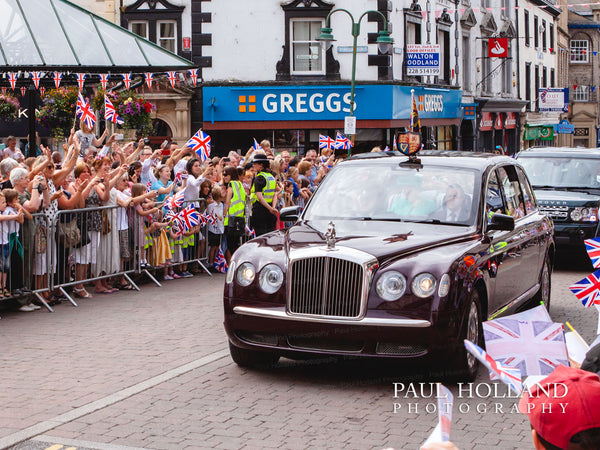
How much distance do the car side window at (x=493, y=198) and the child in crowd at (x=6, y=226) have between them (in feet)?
17.9

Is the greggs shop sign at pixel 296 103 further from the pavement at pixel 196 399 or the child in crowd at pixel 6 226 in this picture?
the pavement at pixel 196 399

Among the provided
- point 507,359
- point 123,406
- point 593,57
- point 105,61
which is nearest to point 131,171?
point 105,61

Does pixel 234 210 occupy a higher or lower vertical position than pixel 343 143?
lower

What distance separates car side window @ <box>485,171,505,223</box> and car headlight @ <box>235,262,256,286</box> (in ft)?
7.78

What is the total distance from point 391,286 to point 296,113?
25251mm

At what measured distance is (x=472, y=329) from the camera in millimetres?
7941

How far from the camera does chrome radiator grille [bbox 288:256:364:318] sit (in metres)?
7.55

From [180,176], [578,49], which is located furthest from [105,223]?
[578,49]

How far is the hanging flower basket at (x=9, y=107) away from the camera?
25.7 metres

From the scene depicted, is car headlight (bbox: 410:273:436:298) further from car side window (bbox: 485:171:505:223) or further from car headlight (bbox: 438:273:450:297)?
car side window (bbox: 485:171:505:223)

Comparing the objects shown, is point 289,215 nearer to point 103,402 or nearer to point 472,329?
point 472,329

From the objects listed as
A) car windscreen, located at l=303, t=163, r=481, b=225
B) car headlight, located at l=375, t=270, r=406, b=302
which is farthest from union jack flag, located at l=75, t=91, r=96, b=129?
car headlight, located at l=375, t=270, r=406, b=302

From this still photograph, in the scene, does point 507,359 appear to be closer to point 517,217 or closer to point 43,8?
point 517,217

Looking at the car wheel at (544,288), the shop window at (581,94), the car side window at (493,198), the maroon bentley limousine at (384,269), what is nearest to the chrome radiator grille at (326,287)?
the maroon bentley limousine at (384,269)
